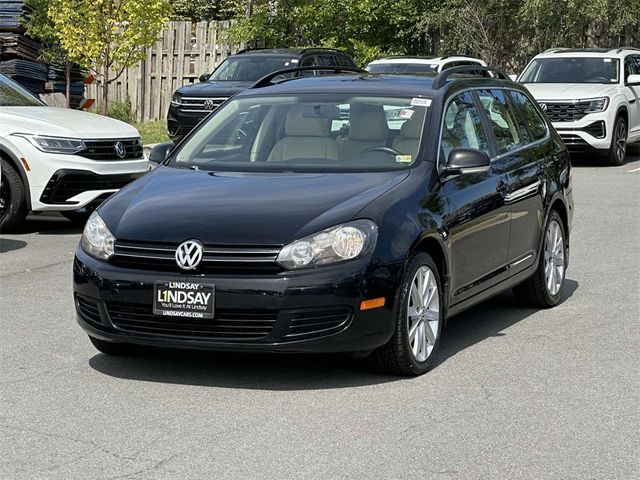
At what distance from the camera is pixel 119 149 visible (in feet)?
44.1

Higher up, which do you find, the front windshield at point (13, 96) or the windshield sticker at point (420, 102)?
the windshield sticker at point (420, 102)

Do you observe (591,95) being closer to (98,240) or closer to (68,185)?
(68,185)

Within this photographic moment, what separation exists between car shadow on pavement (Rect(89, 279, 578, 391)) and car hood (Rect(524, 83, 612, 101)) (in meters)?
13.7

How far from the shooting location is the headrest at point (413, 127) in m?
7.89

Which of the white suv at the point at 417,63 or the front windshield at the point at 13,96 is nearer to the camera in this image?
the front windshield at the point at 13,96

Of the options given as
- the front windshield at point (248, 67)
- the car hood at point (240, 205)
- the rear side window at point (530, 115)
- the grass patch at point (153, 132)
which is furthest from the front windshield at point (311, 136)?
the front windshield at point (248, 67)

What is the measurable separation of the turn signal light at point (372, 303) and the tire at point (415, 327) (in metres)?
0.14

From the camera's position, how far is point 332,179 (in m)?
7.46

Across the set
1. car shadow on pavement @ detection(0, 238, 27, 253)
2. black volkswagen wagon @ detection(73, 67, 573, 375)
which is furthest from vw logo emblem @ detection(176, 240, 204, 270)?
car shadow on pavement @ detection(0, 238, 27, 253)

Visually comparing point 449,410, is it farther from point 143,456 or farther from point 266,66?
point 266,66

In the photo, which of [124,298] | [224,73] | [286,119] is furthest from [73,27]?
[124,298]

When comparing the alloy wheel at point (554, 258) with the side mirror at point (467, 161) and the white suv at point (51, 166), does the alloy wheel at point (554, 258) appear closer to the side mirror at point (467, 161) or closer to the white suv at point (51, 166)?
the side mirror at point (467, 161)

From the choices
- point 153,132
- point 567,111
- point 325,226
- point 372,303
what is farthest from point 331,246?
point 153,132

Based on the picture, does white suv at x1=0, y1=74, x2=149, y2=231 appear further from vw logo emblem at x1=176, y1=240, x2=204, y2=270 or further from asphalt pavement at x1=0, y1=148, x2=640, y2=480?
vw logo emblem at x1=176, y1=240, x2=204, y2=270
